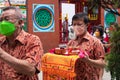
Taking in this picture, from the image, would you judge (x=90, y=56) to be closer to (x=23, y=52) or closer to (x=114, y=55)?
(x=23, y=52)

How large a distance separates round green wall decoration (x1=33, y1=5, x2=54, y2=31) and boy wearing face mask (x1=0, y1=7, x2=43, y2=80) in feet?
37.5

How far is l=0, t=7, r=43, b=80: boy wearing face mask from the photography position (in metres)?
2.92

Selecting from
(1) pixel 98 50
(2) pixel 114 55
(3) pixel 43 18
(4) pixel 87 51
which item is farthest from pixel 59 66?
(3) pixel 43 18

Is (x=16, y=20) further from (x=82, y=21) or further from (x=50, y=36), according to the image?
(x=50, y=36)

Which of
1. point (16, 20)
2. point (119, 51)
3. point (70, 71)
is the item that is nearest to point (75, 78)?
point (70, 71)

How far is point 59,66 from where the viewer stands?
373cm

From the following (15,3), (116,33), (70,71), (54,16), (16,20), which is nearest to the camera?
(116,33)

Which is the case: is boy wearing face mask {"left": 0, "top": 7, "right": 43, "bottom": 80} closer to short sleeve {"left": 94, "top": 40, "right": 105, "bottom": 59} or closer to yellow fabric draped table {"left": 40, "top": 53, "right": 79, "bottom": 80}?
yellow fabric draped table {"left": 40, "top": 53, "right": 79, "bottom": 80}

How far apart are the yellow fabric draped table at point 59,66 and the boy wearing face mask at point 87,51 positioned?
130 millimetres

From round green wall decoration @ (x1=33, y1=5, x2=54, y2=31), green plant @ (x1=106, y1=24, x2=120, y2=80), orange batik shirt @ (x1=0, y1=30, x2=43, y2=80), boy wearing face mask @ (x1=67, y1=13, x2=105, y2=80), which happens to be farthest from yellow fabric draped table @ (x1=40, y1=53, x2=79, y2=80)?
round green wall decoration @ (x1=33, y1=5, x2=54, y2=31)

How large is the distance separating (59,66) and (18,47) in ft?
2.46

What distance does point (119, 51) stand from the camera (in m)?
2.49

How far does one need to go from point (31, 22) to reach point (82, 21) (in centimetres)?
1054

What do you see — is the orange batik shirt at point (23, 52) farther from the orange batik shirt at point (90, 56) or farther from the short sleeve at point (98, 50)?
the short sleeve at point (98, 50)
